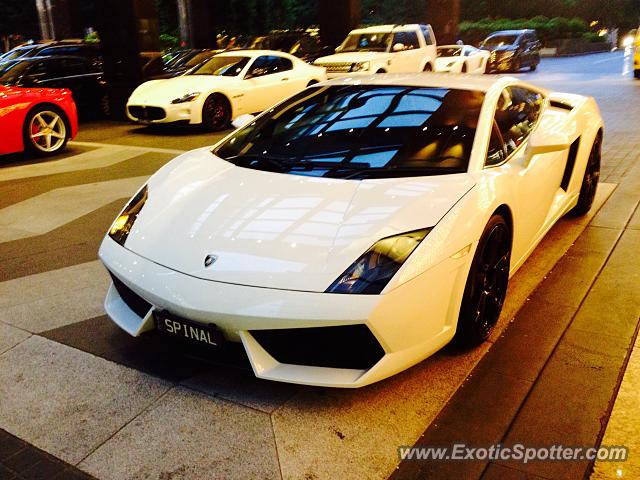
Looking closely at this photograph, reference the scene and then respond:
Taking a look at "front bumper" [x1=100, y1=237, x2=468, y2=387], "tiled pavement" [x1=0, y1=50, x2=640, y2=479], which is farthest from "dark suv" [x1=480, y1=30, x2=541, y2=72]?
"front bumper" [x1=100, y1=237, x2=468, y2=387]

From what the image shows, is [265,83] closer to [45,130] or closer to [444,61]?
[45,130]

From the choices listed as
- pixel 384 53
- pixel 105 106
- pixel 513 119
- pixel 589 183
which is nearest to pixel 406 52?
pixel 384 53

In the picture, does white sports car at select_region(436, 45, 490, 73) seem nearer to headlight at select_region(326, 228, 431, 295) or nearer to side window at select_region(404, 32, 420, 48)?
side window at select_region(404, 32, 420, 48)

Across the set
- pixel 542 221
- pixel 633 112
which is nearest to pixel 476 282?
pixel 542 221

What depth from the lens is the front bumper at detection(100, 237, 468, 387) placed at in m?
2.51

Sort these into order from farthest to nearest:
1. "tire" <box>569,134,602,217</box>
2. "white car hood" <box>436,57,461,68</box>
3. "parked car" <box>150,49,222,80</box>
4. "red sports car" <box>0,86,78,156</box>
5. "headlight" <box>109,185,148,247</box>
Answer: "white car hood" <box>436,57,461,68</box>
"parked car" <box>150,49,222,80</box>
"red sports car" <box>0,86,78,156</box>
"tire" <box>569,134,602,217</box>
"headlight" <box>109,185,148,247</box>

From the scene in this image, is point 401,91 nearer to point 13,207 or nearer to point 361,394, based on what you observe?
point 361,394

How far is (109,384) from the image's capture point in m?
2.98

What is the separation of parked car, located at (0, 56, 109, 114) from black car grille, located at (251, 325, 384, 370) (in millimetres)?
11068

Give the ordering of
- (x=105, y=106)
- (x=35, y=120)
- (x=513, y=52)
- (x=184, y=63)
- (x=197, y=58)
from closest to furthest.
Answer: (x=35, y=120) → (x=105, y=106) → (x=197, y=58) → (x=184, y=63) → (x=513, y=52)

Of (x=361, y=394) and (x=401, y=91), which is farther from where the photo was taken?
(x=401, y=91)

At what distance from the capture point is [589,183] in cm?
533

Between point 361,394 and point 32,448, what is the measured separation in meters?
1.41

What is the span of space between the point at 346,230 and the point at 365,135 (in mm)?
1024
